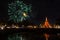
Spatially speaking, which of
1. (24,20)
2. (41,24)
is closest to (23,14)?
(24,20)

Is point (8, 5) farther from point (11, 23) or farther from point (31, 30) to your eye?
point (31, 30)

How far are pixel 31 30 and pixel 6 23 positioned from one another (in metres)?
4.02

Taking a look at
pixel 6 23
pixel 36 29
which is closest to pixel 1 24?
pixel 6 23

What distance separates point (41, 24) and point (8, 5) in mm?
5722

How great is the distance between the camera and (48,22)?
34219 mm

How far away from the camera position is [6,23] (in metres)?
34.1

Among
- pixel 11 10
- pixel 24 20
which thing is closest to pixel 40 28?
pixel 24 20

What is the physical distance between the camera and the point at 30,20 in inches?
1331

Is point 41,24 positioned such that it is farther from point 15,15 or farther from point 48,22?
point 15,15

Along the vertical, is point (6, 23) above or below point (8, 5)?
below

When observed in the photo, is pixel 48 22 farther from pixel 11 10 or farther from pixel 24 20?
pixel 11 10

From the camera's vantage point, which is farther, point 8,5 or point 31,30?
point 8,5

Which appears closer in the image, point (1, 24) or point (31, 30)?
point (31, 30)

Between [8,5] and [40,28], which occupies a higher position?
[8,5]
